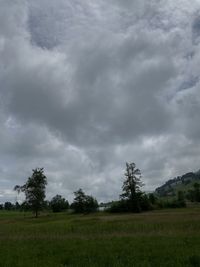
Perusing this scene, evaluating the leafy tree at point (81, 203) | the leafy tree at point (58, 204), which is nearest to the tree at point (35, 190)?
the leafy tree at point (81, 203)

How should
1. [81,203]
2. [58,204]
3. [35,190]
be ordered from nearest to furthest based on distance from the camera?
1. [35,190]
2. [81,203]
3. [58,204]

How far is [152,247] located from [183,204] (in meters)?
110

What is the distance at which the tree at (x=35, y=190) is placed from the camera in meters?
102

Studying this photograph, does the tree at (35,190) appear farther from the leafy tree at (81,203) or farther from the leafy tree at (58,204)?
the leafy tree at (58,204)

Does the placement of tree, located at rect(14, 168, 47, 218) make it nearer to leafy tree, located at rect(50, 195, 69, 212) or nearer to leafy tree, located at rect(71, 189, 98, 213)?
leafy tree, located at rect(71, 189, 98, 213)

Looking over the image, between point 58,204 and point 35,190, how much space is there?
64.0m

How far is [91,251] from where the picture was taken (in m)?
17.7

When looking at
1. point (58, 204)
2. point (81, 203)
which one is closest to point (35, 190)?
point (81, 203)

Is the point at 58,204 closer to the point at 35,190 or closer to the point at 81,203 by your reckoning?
the point at 81,203

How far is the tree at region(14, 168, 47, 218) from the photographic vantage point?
102 m

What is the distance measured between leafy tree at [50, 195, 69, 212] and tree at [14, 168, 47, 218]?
197 ft

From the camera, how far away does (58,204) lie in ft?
540

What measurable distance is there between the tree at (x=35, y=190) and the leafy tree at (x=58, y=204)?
2361 inches

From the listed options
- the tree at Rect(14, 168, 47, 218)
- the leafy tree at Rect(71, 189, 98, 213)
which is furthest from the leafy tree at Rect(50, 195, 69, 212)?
the tree at Rect(14, 168, 47, 218)
